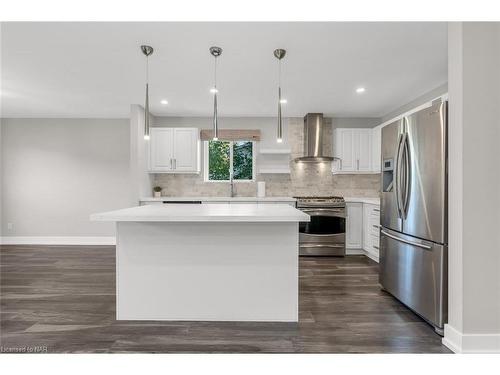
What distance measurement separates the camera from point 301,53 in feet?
9.53

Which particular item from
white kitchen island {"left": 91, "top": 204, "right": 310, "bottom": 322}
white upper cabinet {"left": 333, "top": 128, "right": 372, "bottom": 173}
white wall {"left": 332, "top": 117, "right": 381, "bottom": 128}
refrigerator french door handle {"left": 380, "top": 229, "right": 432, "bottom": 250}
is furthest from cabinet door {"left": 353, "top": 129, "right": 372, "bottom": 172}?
white kitchen island {"left": 91, "top": 204, "right": 310, "bottom": 322}

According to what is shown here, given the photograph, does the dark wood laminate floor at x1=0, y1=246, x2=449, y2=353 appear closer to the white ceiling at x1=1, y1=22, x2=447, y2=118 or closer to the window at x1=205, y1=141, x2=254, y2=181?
the white ceiling at x1=1, y1=22, x2=447, y2=118

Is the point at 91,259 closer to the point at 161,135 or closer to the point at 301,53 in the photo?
the point at 161,135

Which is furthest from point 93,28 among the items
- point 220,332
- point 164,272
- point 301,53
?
point 220,332

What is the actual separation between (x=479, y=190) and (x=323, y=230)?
291 cm

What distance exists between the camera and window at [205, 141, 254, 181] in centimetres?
559

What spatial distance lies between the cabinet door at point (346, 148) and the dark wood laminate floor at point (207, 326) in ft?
7.23

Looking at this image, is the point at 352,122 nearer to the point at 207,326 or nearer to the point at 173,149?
the point at 173,149

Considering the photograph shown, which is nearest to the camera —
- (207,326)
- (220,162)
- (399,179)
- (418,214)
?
(207,326)

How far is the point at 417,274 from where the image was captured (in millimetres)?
2484

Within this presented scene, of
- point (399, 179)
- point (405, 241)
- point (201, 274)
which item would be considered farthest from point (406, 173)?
point (201, 274)

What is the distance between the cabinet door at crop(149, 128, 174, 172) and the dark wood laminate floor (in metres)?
2.14

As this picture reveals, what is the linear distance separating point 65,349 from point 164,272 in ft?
2.62

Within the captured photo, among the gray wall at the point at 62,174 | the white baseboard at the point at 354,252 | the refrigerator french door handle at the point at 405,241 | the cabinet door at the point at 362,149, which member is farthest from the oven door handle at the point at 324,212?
the gray wall at the point at 62,174
